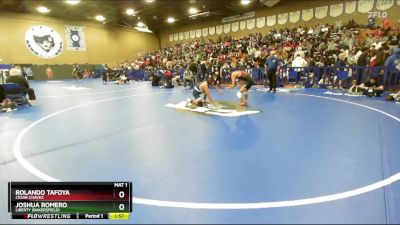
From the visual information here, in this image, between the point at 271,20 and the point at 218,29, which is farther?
the point at 218,29

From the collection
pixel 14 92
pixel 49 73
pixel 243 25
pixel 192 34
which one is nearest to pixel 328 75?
pixel 14 92

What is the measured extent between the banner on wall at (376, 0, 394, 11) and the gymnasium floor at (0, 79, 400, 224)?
13.4 meters

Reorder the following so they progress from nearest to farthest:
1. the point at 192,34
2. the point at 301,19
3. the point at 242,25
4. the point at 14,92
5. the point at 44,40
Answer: the point at 44,40
the point at 14,92
the point at 301,19
the point at 242,25
the point at 192,34

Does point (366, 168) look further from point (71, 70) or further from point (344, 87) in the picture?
point (71, 70)

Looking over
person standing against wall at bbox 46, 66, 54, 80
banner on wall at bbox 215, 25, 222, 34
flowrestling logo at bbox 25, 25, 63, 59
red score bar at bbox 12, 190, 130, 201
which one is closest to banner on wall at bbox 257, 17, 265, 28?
banner on wall at bbox 215, 25, 222, 34

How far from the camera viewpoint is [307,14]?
19.8 meters

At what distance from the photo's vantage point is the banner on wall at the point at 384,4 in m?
15.8

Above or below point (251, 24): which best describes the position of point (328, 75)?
below

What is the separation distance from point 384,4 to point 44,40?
19167 millimetres

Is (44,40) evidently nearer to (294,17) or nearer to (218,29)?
(294,17)

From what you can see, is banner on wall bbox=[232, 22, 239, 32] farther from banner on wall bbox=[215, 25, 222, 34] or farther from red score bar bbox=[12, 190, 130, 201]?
red score bar bbox=[12, 190, 130, 201]

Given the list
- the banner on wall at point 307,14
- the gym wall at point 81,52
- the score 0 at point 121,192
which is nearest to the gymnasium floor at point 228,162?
the score 0 at point 121,192

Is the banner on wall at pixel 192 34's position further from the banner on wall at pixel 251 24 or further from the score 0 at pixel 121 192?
the score 0 at pixel 121 192
